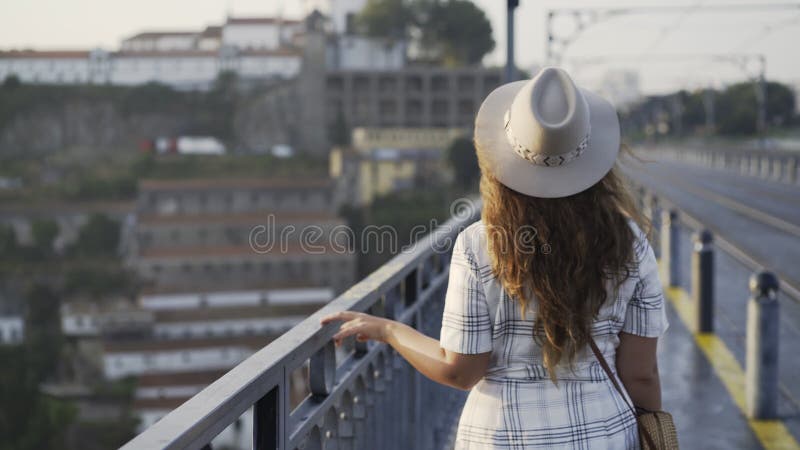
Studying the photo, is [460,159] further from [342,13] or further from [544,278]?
[544,278]

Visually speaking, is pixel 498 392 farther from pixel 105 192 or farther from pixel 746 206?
pixel 105 192

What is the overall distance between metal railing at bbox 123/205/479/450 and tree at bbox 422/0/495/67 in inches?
3561

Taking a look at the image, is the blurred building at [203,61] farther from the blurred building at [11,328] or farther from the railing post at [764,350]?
the railing post at [764,350]

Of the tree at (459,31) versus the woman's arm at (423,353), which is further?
the tree at (459,31)

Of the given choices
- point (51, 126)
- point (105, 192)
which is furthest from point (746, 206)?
point (51, 126)

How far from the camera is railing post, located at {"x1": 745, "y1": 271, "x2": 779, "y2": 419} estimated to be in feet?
13.7

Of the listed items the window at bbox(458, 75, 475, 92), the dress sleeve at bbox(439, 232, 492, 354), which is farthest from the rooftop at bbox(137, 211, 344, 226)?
the dress sleeve at bbox(439, 232, 492, 354)

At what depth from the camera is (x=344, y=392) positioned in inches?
91.3

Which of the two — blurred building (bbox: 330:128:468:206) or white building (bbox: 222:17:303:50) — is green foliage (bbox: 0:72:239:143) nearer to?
white building (bbox: 222:17:303:50)

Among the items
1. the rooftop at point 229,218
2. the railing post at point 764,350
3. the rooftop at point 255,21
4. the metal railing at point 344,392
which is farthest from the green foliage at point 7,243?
the railing post at point 764,350

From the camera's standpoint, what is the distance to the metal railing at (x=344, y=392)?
4.79 ft

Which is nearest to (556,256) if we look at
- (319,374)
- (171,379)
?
(319,374)

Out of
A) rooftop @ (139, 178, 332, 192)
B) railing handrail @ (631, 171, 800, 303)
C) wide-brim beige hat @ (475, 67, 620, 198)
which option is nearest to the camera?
wide-brim beige hat @ (475, 67, 620, 198)

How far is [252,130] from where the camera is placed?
308ft
